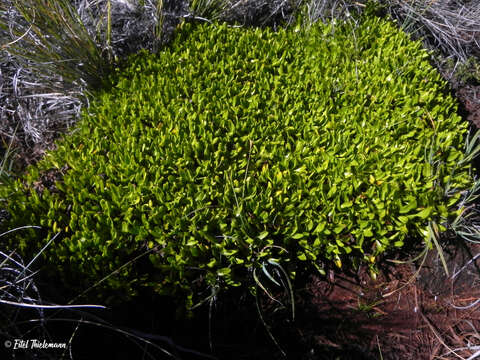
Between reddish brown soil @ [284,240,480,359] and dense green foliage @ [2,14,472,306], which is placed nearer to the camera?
dense green foliage @ [2,14,472,306]

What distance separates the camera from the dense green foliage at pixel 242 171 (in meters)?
1.99

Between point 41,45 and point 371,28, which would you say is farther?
point 371,28

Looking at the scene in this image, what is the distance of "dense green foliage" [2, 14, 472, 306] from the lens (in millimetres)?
1990

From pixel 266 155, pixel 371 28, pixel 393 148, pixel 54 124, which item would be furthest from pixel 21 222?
pixel 371 28

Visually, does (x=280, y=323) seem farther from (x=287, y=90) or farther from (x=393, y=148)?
(x=287, y=90)

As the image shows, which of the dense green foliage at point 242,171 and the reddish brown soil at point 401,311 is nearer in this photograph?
the dense green foliage at point 242,171

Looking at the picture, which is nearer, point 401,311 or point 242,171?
point 242,171

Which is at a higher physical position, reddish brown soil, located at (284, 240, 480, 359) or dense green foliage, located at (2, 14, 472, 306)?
dense green foliage, located at (2, 14, 472, 306)

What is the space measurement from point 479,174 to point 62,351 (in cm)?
342

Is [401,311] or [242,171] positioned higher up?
[242,171]

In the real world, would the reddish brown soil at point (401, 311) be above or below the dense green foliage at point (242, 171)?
below

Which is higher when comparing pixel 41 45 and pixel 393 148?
pixel 393 148

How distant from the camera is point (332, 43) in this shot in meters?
3.17

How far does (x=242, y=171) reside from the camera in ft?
7.29
